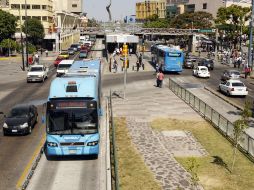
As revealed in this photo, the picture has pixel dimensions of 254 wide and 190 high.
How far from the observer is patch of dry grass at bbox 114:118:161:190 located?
53.6ft

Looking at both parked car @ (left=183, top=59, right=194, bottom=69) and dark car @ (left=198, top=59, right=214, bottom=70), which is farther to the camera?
parked car @ (left=183, top=59, right=194, bottom=69)

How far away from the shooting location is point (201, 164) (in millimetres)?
19094

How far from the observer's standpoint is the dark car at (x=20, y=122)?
77.8 feet

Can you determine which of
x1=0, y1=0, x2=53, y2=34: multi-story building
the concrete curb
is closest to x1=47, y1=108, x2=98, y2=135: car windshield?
the concrete curb

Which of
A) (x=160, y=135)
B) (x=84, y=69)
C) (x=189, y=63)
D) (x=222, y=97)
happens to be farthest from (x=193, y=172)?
(x=189, y=63)

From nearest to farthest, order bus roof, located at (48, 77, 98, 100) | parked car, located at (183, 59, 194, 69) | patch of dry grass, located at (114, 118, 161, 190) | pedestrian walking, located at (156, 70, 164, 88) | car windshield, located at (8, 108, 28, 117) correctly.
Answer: patch of dry grass, located at (114, 118, 161, 190), bus roof, located at (48, 77, 98, 100), car windshield, located at (8, 108, 28, 117), pedestrian walking, located at (156, 70, 164, 88), parked car, located at (183, 59, 194, 69)

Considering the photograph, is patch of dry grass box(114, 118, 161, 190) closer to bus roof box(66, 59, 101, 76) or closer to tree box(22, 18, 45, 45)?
bus roof box(66, 59, 101, 76)

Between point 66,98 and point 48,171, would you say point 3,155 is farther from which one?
point 66,98

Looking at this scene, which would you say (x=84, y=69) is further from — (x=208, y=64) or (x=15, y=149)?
(x=208, y=64)

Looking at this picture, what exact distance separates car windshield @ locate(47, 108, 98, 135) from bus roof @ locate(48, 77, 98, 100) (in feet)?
2.53

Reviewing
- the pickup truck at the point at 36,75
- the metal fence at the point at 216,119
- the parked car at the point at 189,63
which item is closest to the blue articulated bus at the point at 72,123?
the metal fence at the point at 216,119

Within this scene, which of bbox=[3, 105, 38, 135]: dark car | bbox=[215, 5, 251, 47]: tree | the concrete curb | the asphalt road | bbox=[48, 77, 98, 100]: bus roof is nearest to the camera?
the asphalt road

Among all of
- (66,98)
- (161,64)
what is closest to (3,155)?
(66,98)

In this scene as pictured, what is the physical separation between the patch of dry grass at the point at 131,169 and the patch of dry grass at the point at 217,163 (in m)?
2.06
